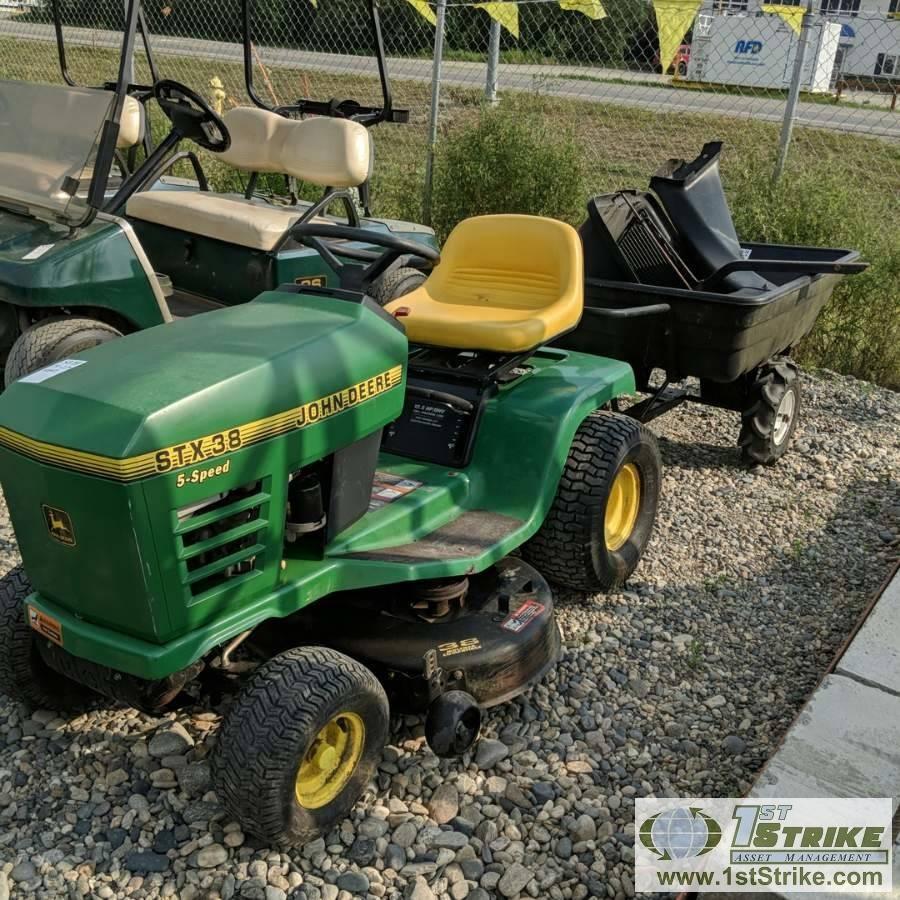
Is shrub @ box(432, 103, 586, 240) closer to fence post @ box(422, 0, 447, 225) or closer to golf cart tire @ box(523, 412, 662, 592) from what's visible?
fence post @ box(422, 0, 447, 225)

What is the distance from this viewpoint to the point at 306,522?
7.23 ft

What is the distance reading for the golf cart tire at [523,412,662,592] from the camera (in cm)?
290

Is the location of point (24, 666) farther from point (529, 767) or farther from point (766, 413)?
point (766, 413)

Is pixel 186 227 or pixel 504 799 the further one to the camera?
pixel 186 227

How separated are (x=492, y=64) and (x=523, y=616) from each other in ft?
16.2

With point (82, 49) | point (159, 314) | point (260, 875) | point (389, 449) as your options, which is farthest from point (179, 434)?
point (82, 49)

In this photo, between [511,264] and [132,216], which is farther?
[132,216]

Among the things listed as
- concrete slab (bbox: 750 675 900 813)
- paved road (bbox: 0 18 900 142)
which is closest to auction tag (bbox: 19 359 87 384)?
concrete slab (bbox: 750 675 900 813)

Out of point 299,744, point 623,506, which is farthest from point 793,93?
point 299,744

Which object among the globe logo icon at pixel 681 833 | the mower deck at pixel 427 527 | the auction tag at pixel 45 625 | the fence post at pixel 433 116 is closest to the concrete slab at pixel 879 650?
the globe logo icon at pixel 681 833

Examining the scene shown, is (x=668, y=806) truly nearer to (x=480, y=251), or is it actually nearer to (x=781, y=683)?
(x=781, y=683)

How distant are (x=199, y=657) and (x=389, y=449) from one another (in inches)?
43.1

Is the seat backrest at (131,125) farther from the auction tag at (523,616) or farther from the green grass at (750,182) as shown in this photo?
the auction tag at (523,616)

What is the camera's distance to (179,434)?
6.03 ft
